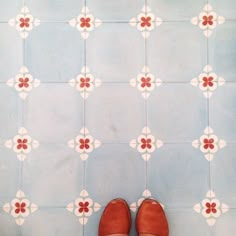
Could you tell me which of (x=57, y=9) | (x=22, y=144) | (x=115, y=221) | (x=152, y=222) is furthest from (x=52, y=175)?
(x=57, y=9)

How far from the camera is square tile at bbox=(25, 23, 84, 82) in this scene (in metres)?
1.19

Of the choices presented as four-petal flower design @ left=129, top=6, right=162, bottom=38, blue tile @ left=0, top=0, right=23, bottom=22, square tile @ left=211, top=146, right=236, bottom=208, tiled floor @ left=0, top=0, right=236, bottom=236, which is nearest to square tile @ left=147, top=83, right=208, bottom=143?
tiled floor @ left=0, top=0, right=236, bottom=236

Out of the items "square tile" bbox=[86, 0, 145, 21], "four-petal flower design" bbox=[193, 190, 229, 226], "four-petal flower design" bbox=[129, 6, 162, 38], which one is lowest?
"four-petal flower design" bbox=[193, 190, 229, 226]

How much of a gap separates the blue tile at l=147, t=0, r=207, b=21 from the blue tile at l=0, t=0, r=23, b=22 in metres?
0.51

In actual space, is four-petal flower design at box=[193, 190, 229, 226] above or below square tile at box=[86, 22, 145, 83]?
below

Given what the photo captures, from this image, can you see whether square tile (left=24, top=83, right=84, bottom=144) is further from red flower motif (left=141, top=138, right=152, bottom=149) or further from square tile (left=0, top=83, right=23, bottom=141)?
red flower motif (left=141, top=138, right=152, bottom=149)

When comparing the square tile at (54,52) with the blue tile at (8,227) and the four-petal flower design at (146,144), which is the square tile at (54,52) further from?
the blue tile at (8,227)

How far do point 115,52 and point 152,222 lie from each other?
2.15ft

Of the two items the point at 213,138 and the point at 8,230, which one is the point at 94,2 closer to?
the point at 213,138

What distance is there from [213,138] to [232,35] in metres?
0.41

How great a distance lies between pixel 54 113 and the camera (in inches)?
46.6

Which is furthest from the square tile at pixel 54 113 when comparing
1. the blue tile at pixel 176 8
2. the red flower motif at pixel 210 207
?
the red flower motif at pixel 210 207

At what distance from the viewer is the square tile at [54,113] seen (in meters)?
1.18

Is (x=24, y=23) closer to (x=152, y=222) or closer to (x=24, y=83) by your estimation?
(x=24, y=83)
